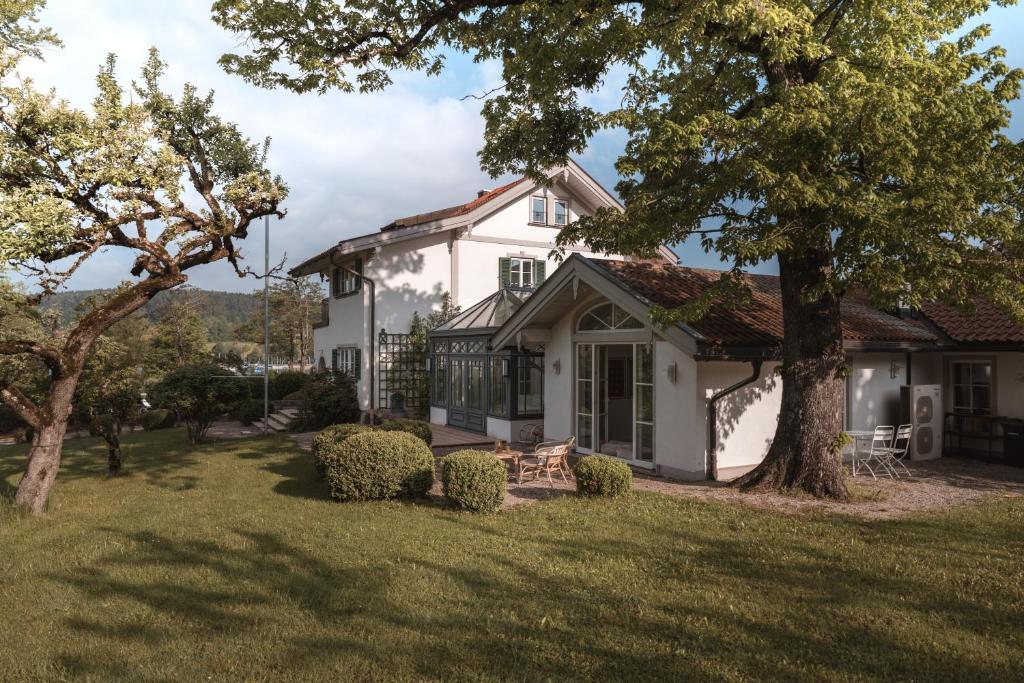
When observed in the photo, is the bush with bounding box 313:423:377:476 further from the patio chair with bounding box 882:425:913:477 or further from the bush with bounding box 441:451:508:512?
the patio chair with bounding box 882:425:913:477

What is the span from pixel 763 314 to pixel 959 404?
19.5ft

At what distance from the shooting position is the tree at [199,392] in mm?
16438

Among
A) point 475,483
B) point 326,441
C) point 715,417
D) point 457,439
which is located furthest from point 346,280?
point 475,483

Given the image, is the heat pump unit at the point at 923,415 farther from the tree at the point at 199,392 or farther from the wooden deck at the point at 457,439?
the tree at the point at 199,392

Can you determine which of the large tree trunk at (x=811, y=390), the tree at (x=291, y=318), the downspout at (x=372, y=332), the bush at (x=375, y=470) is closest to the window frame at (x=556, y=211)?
the downspout at (x=372, y=332)

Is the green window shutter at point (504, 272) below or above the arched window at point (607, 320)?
above

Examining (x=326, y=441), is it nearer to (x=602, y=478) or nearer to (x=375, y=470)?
(x=375, y=470)

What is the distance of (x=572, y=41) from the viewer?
36.0 feet

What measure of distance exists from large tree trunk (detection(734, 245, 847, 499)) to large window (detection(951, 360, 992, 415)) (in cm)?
659

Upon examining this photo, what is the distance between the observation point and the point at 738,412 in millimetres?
12203

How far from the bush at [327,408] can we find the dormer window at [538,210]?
29.8ft

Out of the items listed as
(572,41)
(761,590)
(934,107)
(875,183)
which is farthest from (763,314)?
(761,590)

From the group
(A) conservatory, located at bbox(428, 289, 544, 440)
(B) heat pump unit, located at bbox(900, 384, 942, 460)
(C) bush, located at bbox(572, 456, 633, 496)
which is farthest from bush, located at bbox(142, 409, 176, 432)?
(B) heat pump unit, located at bbox(900, 384, 942, 460)

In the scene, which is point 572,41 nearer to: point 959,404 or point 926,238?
point 926,238
